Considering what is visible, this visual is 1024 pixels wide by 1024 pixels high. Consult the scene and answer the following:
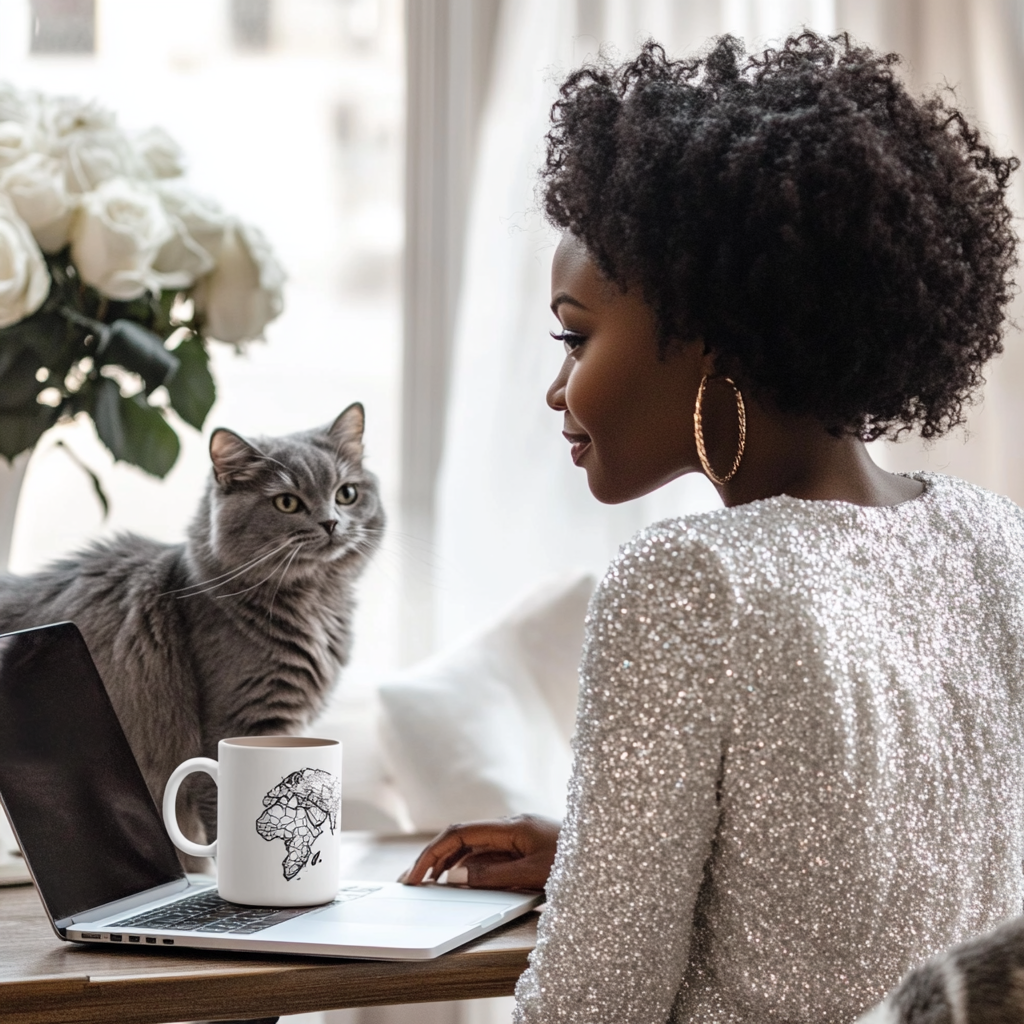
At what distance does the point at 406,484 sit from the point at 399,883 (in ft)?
3.83

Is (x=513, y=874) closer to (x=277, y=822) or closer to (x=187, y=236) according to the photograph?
(x=277, y=822)

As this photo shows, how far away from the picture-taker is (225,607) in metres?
1.14

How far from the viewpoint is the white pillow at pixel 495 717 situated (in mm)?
1652

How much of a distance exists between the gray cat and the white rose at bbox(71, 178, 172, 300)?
19 centimetres

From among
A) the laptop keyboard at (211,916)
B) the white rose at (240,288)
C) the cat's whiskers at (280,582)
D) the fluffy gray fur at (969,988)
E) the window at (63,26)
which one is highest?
the window at (63,26)

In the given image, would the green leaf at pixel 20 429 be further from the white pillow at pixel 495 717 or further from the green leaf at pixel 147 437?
the white pillow at pixel 495 717

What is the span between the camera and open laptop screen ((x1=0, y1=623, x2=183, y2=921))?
85 centimetres

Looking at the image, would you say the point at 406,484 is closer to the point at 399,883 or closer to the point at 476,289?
the point at 476,289

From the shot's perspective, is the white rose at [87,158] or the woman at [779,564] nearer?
the woman at [779,564]

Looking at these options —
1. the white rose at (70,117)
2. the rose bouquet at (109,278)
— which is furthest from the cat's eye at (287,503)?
the white rose at (70,117)

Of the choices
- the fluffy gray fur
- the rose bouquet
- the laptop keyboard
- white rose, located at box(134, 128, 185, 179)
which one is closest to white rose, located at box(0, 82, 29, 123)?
the rose bouquet

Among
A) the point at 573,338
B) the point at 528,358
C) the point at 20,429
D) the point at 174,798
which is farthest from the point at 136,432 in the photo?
the point at 528,358

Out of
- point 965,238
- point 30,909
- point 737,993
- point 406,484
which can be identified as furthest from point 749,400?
point 406,484

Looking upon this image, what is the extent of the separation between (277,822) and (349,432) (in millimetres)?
499
